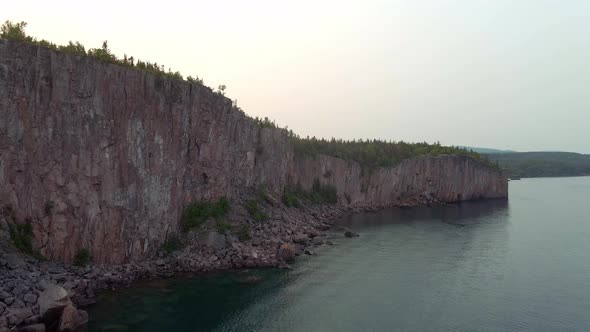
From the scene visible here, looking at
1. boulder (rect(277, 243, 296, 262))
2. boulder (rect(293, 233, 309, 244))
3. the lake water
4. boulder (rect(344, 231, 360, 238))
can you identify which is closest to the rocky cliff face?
the lake water

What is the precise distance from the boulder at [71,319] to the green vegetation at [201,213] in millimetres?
13055

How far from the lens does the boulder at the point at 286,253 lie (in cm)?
Answer: 3719

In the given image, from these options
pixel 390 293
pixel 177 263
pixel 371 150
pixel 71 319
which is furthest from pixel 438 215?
pixel 71 319

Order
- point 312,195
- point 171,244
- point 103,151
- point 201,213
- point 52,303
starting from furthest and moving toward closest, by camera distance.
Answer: point 312,195 < point 201,213 < point 171,244 < point 103,151 < point 52,303

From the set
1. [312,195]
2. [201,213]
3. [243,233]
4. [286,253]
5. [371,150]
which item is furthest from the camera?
[371,150]

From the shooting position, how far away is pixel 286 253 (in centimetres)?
3734

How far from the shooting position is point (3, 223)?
23.8 metres

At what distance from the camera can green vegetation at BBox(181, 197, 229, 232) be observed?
35.6 meters

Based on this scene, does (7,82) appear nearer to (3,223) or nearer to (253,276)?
(3,223)

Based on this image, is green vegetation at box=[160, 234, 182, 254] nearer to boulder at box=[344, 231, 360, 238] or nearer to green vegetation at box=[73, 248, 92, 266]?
green vegetation at box=[73, 248, 92, 266]

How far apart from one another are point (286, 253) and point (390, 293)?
10.3 metres

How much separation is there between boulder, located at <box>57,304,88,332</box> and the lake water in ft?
1.89

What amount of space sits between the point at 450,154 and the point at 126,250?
73184mm

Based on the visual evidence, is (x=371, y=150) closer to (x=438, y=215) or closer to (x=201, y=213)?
(x=438, y=215)
